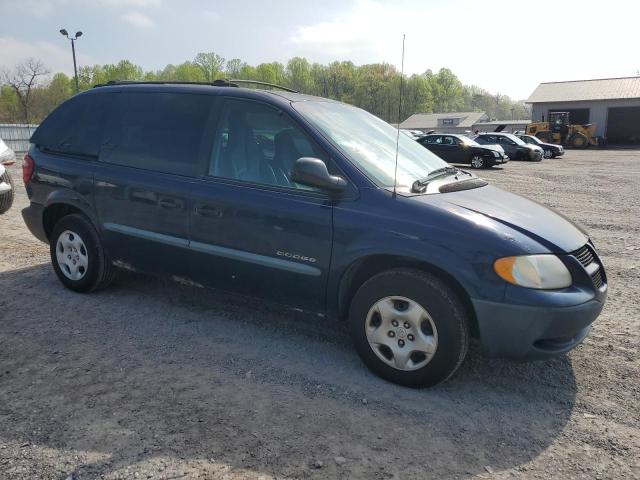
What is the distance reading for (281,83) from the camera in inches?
3602

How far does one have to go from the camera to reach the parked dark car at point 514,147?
88.3 feet

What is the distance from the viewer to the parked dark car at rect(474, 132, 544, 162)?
88.3 ft

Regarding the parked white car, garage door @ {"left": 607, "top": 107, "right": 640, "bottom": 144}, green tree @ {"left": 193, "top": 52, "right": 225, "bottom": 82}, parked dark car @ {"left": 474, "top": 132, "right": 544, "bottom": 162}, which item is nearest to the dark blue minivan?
the parked white car

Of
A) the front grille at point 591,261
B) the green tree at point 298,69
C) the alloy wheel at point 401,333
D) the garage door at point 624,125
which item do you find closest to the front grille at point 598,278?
the front grille at point 591,261

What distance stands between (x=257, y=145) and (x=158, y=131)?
0.98 metres

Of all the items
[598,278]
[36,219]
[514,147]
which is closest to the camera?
[598,278]

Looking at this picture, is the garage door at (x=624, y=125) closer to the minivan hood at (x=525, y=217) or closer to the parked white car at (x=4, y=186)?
the minivan hood at (x=525, y=217)

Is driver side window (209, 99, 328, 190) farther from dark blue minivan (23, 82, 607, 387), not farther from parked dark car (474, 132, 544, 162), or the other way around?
parked dark car (474, 132, 544, 162)

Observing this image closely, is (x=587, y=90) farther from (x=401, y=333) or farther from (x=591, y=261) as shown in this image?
(x=401, y=333)

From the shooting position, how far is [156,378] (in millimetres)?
3314

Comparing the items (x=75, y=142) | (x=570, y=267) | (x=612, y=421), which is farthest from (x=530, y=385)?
(x=75, y=142)

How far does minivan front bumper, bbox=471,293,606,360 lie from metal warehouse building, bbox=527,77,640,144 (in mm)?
49943

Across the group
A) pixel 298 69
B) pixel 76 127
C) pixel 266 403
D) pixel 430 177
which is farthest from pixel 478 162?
pixel 298 69

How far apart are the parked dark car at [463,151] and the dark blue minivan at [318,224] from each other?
61.6ft
